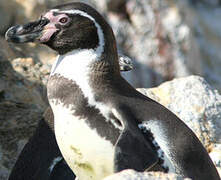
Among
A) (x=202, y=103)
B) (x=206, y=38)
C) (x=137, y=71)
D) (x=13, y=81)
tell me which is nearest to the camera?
(x=202, y=103)

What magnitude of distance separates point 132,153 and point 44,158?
4.11ft

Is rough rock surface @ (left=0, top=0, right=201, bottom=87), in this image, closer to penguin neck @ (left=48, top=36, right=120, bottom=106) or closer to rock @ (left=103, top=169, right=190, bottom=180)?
penguin neck @ (left=48, top=36, right=120, bottom=106)

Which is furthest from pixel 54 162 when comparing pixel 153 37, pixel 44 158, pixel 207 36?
pixel 207 36

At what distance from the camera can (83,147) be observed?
4906 millimetres

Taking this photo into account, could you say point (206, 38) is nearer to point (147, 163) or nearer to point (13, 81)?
point (13, 81)

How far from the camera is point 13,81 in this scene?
Result: 6.77m

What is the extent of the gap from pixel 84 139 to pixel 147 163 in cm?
45

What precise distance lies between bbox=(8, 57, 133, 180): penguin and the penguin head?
0.70 meters

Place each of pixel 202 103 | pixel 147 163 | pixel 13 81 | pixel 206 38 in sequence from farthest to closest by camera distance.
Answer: pixel 206 38 → pixel 13 81 → pixel 202 103 → pixel 147 163

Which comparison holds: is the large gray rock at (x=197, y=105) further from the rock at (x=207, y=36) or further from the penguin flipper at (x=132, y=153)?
the rock at (x=207, y=36)

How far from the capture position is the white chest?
192 inches

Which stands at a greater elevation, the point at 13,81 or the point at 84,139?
the point at 84,139

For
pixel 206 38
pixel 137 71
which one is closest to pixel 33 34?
pixel 137 71

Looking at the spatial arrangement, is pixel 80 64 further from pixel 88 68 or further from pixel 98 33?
pixel 98 33
